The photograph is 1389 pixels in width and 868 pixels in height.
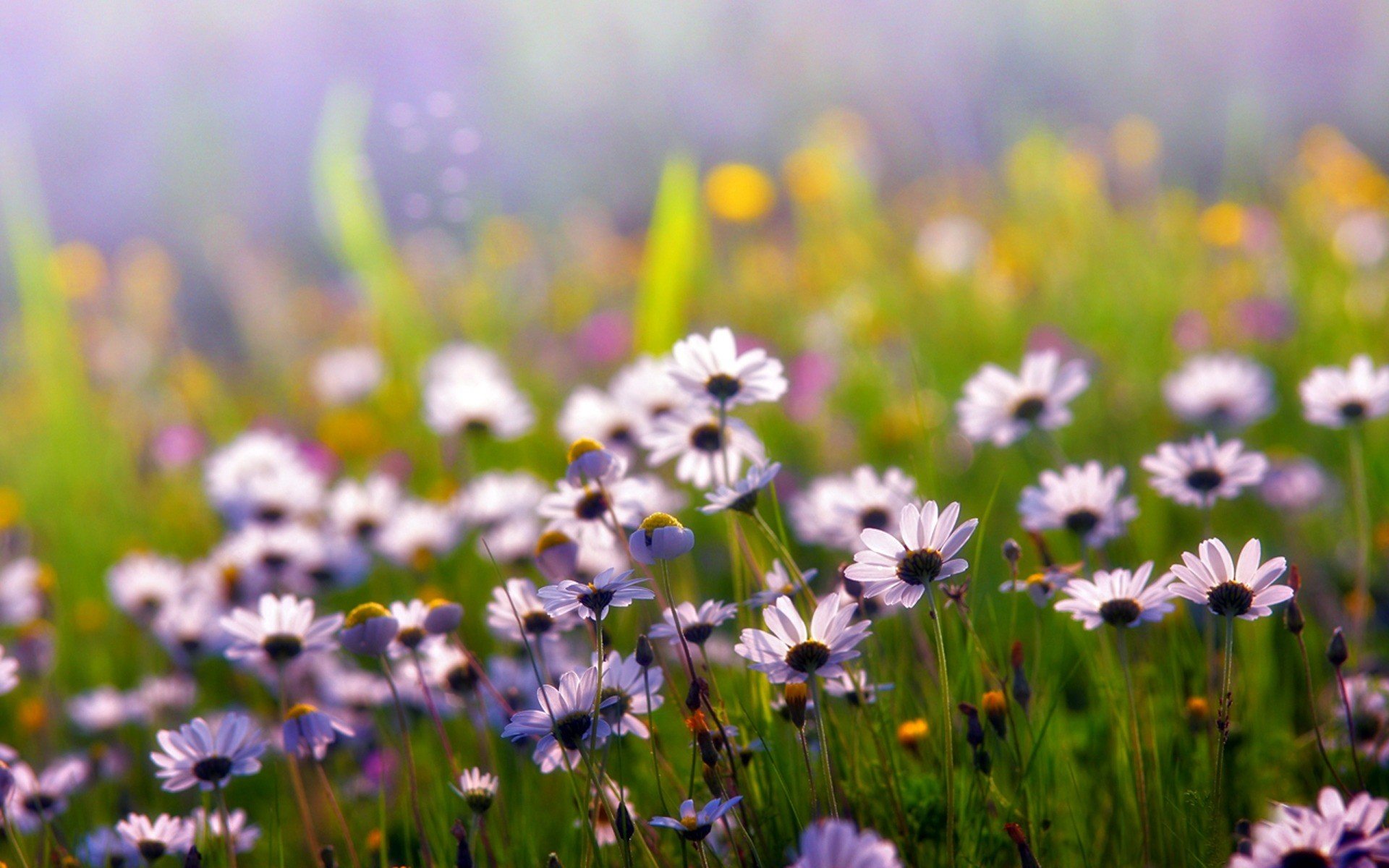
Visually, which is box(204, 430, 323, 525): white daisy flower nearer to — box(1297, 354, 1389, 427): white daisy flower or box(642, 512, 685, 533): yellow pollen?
box(642, 512, 685, 533): yellow pollen

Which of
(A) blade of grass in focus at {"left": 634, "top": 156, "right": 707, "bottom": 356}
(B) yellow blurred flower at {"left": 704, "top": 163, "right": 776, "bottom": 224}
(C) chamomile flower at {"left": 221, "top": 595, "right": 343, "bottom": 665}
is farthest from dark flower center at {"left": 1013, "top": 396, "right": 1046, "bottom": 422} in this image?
(B) yellow blurred flower at {"left": 704, "top": 163, "right": 776, "bottom": 224}

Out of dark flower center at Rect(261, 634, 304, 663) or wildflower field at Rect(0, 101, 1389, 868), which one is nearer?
wildflower field at Rect(0, 101, 1389, 868)

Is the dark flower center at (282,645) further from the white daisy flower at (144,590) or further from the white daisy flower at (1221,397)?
the white daisy flower at (1221,397)

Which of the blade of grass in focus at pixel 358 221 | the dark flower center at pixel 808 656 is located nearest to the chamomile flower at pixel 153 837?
the dark flower center at pixel 808 656

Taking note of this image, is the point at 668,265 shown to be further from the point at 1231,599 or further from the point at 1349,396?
the point at 1231,599

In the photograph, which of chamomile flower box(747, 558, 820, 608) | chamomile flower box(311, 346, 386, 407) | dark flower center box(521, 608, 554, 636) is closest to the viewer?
chamomile flower box(747, 558, 820, 608)

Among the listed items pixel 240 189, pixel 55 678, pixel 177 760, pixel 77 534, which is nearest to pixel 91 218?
pixel 240 189
